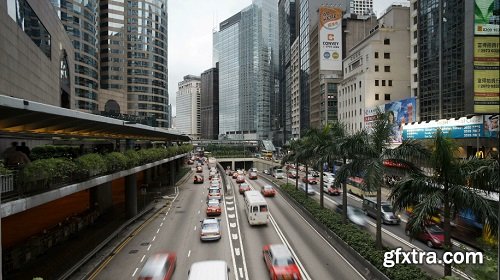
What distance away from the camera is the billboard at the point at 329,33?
346 ft

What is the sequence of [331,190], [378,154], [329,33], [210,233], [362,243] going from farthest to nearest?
[329,33], [331,190], [210,233], [378,154], [362,243]

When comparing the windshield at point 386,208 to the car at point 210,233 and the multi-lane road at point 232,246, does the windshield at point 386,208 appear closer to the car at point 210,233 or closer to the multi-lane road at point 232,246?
the multi-lane road at point 232,246

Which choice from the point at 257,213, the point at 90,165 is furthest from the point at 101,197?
the point at 90,165

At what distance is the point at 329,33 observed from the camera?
348 feet

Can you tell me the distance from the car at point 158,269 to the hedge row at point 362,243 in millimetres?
10817

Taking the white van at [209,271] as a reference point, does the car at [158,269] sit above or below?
below

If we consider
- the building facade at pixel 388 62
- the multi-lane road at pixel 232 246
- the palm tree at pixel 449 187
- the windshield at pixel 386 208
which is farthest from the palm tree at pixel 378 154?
the building facade at pixel 388 62

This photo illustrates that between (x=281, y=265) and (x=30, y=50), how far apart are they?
32745mm

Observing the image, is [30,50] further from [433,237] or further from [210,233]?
[433,237]

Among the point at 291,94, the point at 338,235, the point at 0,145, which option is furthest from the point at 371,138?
the point at 291,94

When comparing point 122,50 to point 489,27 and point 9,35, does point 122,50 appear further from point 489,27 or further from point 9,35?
point 489,27

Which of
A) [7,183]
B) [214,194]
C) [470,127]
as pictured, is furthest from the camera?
[214,194]

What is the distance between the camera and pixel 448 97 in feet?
158

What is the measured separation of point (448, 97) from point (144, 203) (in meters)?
44.7
